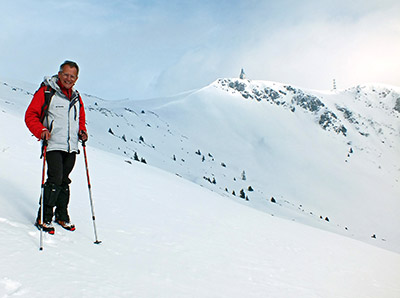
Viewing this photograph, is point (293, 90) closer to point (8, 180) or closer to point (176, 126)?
point (176, 126)

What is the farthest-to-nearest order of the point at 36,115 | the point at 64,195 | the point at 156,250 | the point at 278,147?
1. the point at 278,147
2. the point at 156,250
3. the point at 64,195
4. the point at 36,115

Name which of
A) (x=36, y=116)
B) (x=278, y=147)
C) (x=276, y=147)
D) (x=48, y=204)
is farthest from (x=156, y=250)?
(x=278, y=147)

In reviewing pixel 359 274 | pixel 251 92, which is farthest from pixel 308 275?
pixel 251 92

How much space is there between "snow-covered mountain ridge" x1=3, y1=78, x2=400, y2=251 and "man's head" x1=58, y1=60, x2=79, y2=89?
43.2 feet

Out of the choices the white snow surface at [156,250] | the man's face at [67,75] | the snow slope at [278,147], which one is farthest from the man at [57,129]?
the snow slope at [278,147]

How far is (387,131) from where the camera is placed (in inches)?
4520

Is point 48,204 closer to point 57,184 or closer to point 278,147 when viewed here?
point 57,184

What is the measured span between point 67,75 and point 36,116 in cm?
75

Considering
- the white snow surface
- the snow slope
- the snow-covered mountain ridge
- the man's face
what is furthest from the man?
the snow slope

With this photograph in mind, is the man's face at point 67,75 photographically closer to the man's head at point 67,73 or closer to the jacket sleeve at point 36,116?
the man's head at point 67,73

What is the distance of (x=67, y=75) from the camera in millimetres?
4262

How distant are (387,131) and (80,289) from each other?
5352 inches

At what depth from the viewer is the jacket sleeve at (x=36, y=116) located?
13.1 feet

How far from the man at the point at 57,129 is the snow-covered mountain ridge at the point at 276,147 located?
12.9m
